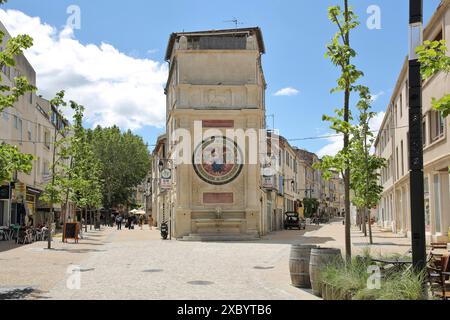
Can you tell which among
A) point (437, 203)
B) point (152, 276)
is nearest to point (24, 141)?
point (437, 203)

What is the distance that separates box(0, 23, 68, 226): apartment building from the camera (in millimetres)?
32969

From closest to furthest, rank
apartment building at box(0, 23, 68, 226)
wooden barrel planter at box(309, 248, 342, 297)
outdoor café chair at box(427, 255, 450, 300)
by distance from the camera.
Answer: outdoor café chair at box(427, 255, 450, 300) < wooden barrel planter at box(309, 248, 342, 297) < apartment building at box(0, 23, 68, 226)

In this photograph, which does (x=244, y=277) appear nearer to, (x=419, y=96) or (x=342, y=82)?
(x=342, y=82)

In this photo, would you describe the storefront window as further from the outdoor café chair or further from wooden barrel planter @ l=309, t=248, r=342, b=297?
wooden barrel planter @ l=309, t=248, r=342, b=297

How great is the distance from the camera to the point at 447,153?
75.2 feet

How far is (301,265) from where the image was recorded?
1184 cm

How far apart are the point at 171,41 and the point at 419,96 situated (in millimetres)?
32943

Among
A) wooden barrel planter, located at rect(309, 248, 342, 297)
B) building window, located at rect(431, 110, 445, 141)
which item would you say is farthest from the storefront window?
wooden barrel planter, located at rect(309, 248, 342, 297)

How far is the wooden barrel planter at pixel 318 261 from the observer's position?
34.7ft

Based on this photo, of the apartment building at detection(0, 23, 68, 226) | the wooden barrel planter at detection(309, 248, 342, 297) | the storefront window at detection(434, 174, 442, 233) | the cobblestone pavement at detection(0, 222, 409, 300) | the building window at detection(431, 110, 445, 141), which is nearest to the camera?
the wooden barrel planter at detection(309, 248, 342, 297)

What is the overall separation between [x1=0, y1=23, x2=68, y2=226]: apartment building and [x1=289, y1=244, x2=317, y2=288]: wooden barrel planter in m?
19.5

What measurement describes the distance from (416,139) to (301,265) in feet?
16.1
